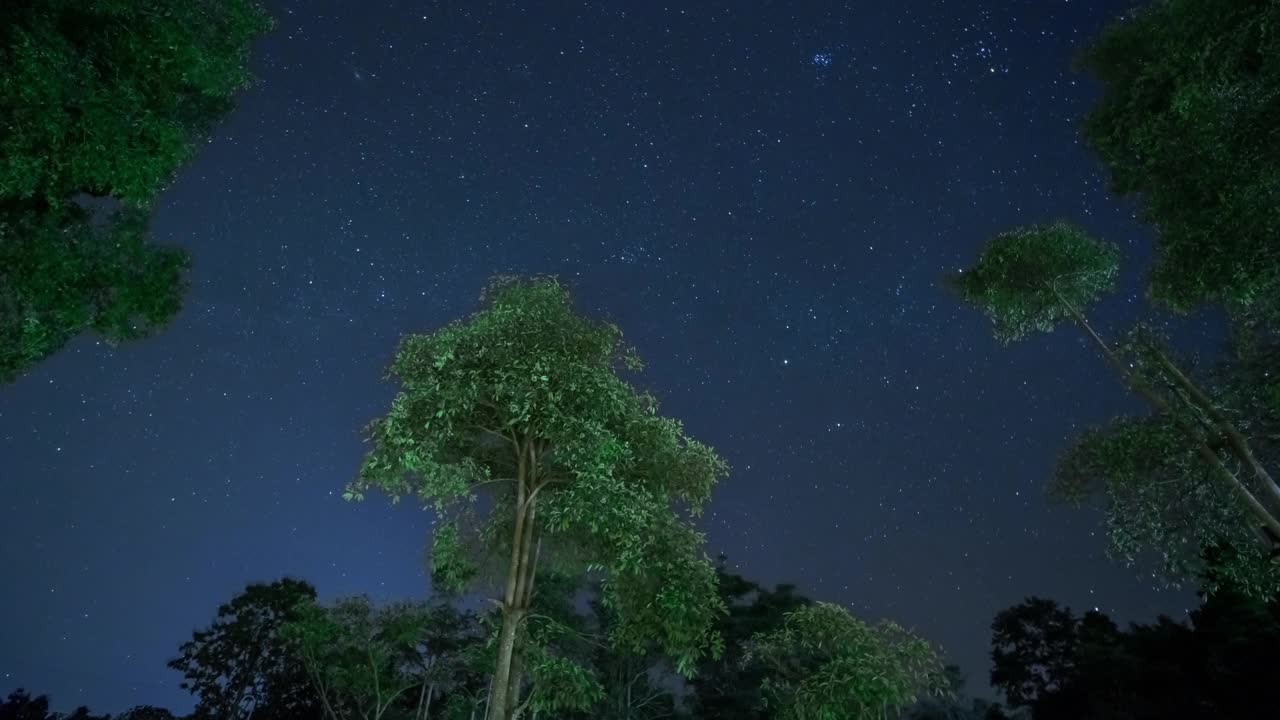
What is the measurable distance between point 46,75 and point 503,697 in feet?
30.8

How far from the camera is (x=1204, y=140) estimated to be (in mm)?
9797

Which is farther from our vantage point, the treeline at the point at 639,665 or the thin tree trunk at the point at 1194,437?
the treeline at the point at 639,665

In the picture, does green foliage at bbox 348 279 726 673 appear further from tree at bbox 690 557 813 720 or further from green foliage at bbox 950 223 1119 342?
tree at bbox 690 557 813 720

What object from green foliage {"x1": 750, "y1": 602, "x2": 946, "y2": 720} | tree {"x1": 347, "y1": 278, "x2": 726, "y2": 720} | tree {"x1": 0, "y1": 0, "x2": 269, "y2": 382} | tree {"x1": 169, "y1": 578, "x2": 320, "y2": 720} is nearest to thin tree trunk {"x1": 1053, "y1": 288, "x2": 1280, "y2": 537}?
green foliage {"x1": 750, "y1": 602, "x2": 946, "y2": 720}

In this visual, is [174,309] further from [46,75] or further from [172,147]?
[46,75]

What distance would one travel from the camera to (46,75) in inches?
297

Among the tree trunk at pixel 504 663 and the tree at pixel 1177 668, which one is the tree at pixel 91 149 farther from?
the tree at pixel 1177 668

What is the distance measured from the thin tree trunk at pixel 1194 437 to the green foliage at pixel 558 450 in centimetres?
739

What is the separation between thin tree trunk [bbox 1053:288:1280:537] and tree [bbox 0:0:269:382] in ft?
49.8

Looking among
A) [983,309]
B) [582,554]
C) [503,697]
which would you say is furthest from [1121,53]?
[503,697]

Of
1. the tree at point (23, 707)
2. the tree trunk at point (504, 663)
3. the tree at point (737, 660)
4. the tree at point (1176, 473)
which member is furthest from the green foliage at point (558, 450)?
the tree at point (23, 707)

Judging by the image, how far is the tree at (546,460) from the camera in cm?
1177

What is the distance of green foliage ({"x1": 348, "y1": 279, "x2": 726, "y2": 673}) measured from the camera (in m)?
11.9

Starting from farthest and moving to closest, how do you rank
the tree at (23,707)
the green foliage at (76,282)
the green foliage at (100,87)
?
the tree at (23,707), the green foliage at (76,282), the green foliage at (100,87)
